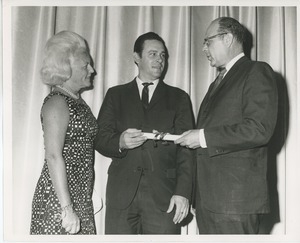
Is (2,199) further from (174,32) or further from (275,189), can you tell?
(275,189)

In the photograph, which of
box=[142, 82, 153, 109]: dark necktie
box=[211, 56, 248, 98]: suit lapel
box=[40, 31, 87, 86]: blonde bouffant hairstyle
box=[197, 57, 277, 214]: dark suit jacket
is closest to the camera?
box=[197, 57, 277, 214]: dark suit jacket

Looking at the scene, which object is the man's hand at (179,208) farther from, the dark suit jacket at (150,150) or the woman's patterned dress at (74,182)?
the woman's patterned dress at (74,182)

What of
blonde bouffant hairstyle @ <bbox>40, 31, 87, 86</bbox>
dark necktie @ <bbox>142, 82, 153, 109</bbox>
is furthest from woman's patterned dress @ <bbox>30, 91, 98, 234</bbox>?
dark necktie @ <bbox>142, 82, 153, 109</bbox>

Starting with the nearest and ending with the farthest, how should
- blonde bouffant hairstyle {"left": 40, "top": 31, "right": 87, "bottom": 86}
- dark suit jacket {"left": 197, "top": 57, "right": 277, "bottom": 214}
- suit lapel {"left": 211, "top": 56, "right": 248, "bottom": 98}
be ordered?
1. dark suit jacket {"left": 197, "top": 57, "right": 277, "bottom": 214}
2. suit lapel {"left": 211, "top": 56, "right": 248, "bottom": 98}
3. blonde bouffant hairstyle {"left": 40, "top": 31, "right": 87, "bottom": 86}

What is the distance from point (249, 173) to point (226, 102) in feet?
0.93

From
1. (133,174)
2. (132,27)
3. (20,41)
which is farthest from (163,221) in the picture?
(20,41)

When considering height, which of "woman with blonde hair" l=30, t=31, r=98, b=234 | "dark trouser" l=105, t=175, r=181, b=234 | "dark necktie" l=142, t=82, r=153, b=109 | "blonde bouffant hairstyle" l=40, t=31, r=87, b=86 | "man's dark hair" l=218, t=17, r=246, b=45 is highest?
"man's dark hair" l=218, t=17, r=246, b=45

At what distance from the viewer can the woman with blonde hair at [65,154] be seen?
1.42 meters

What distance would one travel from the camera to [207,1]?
1.65 m

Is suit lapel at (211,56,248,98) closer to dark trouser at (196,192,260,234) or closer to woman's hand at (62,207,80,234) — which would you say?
dark trouser at (196,192,260,234)

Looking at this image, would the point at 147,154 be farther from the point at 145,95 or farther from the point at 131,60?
the point at 131,60

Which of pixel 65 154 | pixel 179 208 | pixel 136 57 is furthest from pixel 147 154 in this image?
pixel 136 57

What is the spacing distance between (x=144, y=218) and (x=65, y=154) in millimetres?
465

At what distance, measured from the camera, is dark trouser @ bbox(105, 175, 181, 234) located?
5.38 ft
